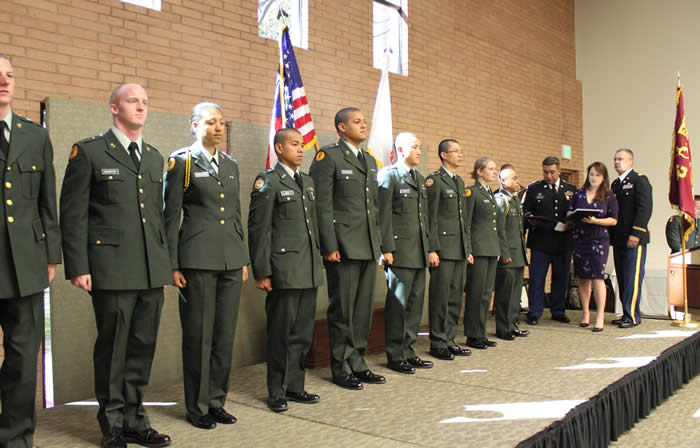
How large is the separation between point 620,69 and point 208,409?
27.0 feet

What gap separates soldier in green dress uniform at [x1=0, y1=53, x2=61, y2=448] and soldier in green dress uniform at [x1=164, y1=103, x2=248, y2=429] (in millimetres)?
589

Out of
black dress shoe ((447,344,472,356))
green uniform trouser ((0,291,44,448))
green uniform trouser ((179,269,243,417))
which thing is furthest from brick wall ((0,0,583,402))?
black dress shoe ((447,344,472,356))

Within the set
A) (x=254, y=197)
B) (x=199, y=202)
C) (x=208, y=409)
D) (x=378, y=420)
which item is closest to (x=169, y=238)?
(x=199, y=202)

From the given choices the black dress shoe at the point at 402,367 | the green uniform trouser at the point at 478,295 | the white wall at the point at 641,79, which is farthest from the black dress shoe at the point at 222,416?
the white wall at the point at 641,79

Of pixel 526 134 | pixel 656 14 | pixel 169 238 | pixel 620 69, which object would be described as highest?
pixel 656 14

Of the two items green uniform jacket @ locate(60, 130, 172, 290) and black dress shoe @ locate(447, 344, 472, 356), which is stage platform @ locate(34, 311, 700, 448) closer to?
black dress shoe @ locate(447, 344, 472, 356)

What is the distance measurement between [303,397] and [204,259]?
951 mm

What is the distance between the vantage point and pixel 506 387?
3.54 m

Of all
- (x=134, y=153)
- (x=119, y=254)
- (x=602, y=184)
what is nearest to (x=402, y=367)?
(x=119, y=254)

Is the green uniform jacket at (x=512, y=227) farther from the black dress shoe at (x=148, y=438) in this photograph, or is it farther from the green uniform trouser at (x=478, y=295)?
the black dress shoe at (x=148, y=438)

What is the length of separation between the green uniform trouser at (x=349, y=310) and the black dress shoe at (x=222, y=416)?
0.86m

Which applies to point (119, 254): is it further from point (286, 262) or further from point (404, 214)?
point (404, 214)

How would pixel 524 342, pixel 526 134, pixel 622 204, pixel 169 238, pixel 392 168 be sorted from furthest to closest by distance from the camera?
pixel 526 134
pixel 622 204
pixel 524 342
pixel 392 168
pixel 169 238

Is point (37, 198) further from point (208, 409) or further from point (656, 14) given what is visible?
point (656, 14)
